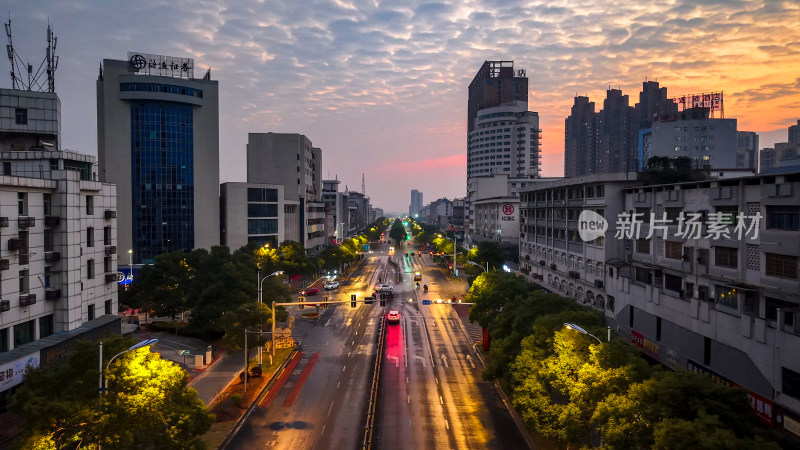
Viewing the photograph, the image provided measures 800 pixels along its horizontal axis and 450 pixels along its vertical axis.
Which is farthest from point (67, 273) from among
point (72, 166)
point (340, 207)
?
point (340, 207)

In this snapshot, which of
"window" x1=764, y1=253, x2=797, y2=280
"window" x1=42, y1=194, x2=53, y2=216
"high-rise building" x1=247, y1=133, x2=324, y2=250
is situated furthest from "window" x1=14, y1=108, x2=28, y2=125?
"high-rise building" x1=247, y1=133, x2=324, y2=250

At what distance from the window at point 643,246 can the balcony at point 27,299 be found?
53.8 metres

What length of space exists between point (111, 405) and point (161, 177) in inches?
3005

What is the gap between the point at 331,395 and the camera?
38.4 metres

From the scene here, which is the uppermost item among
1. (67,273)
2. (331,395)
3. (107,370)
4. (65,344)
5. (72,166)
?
(72,166)

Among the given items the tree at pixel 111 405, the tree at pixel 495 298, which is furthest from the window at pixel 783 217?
the tree at pixel 111 405

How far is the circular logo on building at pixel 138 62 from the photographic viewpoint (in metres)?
87.4

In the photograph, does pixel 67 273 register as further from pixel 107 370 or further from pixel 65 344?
pixel 107 370

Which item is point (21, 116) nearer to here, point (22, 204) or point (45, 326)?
point (22, 204)

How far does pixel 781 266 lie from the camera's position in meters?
31.1

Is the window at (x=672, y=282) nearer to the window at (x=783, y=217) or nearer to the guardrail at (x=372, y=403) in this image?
the window at (x=783, y=217)

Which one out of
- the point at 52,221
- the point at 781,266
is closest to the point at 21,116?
the point at 52,221

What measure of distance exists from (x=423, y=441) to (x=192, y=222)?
76.1 m

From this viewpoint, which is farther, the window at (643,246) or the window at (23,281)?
the window at (643,246)
